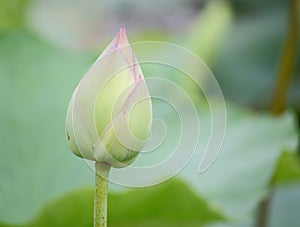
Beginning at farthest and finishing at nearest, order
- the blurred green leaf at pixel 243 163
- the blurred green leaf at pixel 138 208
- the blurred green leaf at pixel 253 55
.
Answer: the blurred green leaf at pixel 253 55
the blurred green leaf at pixel 243 163
the blurred green leaf at pixel 138 208

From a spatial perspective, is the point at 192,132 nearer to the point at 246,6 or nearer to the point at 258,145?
the point at 258,145

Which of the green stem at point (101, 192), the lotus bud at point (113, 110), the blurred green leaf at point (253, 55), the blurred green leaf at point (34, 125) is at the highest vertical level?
the blurred green leaf at point (253, 55)

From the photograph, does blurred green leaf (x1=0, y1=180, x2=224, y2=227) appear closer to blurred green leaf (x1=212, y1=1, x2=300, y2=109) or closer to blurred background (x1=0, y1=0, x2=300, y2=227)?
blurred background (x1=0, y1=0, x2=300, y2=227)

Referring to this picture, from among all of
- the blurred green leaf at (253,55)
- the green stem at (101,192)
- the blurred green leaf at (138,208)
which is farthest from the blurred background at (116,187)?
the green stem at (101,192)

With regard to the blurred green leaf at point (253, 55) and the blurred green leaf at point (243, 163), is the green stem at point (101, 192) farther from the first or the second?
the blurred green leaf at point (253, 55)

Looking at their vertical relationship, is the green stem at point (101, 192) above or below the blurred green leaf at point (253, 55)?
below

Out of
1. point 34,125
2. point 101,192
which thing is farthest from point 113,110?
point 34,125

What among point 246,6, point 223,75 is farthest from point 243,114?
point 246,6

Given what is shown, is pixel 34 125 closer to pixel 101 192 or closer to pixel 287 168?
pixel 287 168

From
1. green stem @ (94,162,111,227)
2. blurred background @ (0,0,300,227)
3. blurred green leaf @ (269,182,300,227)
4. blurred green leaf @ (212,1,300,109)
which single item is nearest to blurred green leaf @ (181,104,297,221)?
blurred background @ (0,0,300,227)
